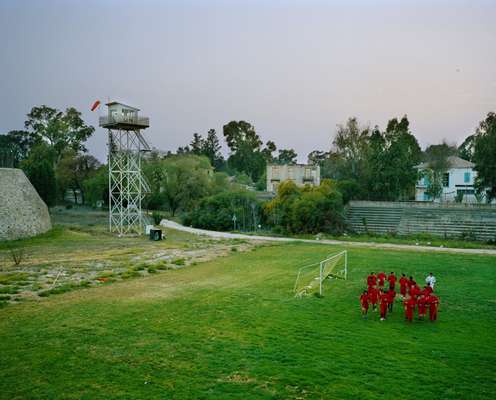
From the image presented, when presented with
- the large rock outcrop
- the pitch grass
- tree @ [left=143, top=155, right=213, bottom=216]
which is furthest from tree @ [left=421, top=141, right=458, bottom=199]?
Answer: the large rock outcrop

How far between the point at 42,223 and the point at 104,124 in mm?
10909

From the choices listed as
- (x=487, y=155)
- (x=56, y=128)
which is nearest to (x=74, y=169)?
(x=56, y=128)

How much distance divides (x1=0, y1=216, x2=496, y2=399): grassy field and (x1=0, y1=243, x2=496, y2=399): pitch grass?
0.12ft

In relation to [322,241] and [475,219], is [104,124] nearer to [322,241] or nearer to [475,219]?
[322,241]

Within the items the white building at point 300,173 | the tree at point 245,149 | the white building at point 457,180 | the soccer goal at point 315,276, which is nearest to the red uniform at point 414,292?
the soccer goal at point 315,276

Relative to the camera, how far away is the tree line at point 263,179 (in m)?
41.5

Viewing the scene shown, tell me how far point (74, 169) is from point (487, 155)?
6235 cm

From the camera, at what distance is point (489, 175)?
40.4 metres

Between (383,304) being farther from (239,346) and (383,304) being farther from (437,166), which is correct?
(437,166)

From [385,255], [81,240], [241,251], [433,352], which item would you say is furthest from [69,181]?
[433,352]

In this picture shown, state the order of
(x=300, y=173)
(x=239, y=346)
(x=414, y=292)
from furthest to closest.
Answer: (x=300, y=173)
(x=414, y=292)
(x=239, y=346)

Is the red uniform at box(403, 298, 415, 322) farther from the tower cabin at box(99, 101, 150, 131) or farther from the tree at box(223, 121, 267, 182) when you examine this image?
the tree at box(223, 121, 267, 182)

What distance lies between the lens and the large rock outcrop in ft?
119

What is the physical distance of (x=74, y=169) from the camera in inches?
2931
